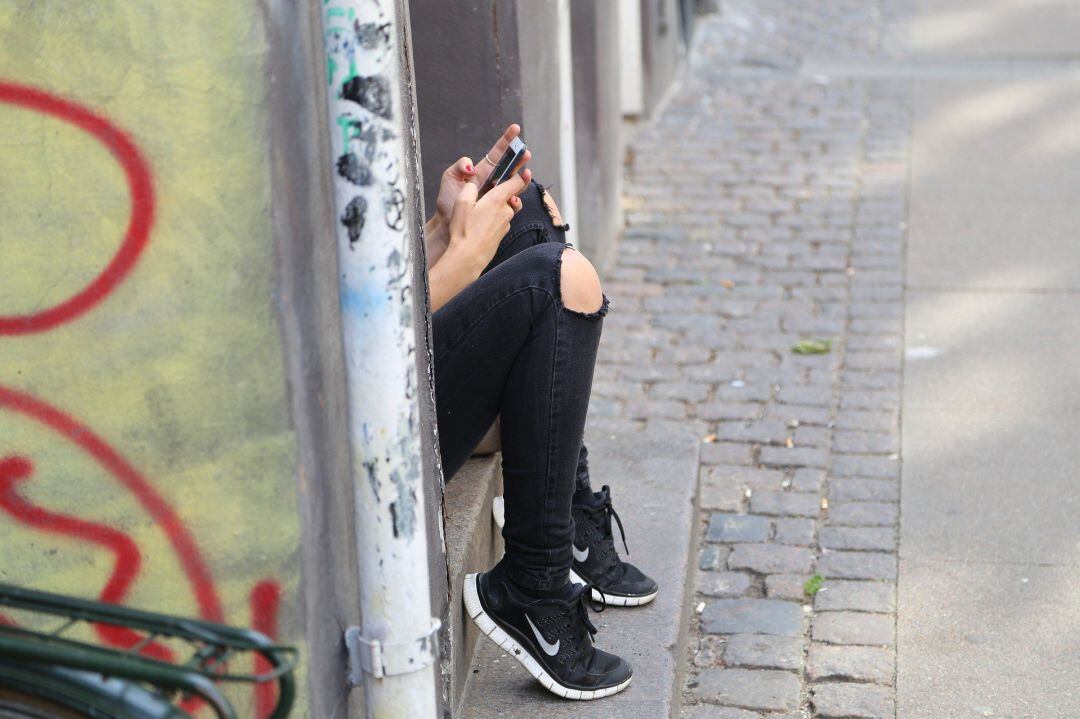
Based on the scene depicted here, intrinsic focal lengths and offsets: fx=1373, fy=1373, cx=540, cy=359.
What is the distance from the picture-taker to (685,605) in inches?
125

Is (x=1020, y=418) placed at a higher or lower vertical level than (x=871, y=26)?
lower

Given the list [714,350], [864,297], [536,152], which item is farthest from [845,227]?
[536,152]

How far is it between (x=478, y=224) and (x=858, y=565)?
1.47m

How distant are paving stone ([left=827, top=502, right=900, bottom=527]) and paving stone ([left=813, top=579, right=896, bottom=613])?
0.31 metres

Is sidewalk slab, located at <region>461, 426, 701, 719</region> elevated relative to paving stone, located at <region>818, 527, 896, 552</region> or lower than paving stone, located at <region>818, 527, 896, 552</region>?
elevated

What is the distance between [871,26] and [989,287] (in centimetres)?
420

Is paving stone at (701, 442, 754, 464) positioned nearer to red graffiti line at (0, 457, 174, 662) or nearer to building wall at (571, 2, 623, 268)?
building wall at (571, 2, 623, 268)

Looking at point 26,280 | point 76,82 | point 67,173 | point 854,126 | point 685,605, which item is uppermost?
point 76,82

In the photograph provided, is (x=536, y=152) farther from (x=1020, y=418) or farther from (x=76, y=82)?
(x=76, y=82)

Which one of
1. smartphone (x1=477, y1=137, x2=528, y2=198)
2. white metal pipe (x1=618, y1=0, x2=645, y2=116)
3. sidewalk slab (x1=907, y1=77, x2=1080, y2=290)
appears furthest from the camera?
white metal pipe (x1=618, y1=0, x2=645, y2=116)

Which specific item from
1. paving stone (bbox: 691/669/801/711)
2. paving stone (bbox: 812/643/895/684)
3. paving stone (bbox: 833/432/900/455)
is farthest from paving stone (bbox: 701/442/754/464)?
paving stone (bbox: 691/669/801/711)

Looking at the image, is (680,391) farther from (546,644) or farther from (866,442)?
(546,644)

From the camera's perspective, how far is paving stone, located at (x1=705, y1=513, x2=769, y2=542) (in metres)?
3.64

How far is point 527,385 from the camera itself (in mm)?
2535
